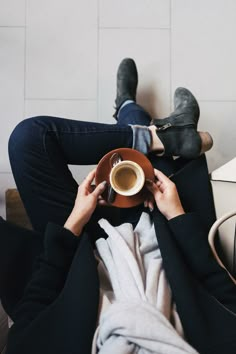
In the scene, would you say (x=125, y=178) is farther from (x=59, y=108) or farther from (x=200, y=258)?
(x=59, y=108)

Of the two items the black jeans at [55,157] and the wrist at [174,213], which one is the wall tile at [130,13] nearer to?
the black jeans at [55,157]

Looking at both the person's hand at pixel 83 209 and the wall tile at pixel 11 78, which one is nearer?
the person's hand at pixel 83 209

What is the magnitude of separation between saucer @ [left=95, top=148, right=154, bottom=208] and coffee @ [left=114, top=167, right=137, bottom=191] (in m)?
0.02

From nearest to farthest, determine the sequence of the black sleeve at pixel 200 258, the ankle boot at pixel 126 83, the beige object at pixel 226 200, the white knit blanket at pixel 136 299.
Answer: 1. the white knit blanket at pixel 136 299
2. the black sleeve at pixel 200 258
3. the beige object at pixel 226 200
4. the ankle boot at pixel 126 83

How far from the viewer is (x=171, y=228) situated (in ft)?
2.53

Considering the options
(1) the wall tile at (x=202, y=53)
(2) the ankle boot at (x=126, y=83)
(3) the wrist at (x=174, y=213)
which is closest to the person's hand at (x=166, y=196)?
(3) the wrist at (x=174, y=213)

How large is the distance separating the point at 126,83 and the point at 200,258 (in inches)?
25.3

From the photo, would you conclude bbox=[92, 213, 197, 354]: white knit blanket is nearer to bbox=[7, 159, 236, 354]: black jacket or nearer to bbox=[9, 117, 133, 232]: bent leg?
bbox=[7, 159, 236, 354]: black jacket

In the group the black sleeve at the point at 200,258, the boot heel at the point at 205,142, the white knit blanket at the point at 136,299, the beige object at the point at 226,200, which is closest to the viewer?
the white knit blanket at the point at 136,299

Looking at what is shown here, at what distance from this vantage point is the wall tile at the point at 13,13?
1.22m

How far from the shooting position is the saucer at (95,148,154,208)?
0.81 meters

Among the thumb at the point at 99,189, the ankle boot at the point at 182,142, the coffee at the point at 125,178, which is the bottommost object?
the thumb at the point at 99,189

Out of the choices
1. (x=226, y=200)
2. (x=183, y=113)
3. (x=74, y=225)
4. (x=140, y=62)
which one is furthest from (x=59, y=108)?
(x=226, y=200)

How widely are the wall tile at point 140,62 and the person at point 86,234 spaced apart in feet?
0.51
